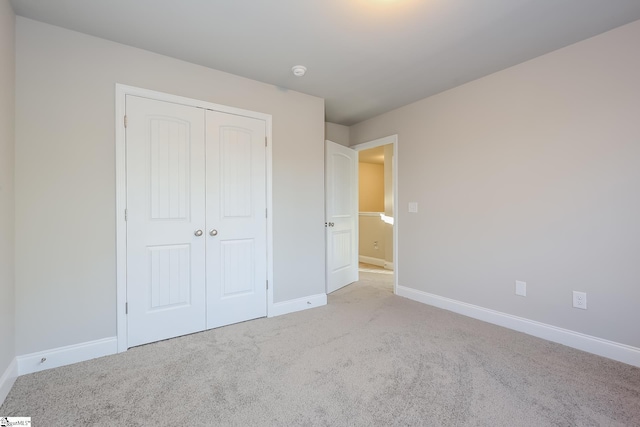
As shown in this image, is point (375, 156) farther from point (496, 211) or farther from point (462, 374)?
point (462, 374)

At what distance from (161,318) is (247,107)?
2.11 m

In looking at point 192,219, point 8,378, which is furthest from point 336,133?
point 8,378

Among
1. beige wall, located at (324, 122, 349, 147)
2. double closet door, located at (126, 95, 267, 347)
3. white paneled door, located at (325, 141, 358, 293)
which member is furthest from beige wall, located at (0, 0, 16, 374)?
beige wall, located at (324, 122, 349, 147)

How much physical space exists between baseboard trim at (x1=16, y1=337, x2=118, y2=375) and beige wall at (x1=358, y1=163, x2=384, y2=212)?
612 cm

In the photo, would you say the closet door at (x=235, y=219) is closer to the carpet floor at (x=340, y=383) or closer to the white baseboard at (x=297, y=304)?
the white baseboard at (x=297, y=304)

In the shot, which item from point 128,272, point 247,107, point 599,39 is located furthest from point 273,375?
point 599,39

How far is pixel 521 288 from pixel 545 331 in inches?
14.9

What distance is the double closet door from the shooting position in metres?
2.32

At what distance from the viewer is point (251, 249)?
2895mm

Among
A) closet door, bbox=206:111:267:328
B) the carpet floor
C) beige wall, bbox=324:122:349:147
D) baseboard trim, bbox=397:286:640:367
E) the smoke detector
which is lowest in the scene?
the carpet floor

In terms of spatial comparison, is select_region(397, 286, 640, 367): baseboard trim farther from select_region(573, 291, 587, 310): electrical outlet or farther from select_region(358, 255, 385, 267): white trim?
select_region(358, 255, 385, 267): white trim

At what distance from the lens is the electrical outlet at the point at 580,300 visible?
2.25 m

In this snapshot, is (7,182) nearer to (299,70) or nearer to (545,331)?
(299,70)

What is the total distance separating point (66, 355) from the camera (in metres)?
2.04
